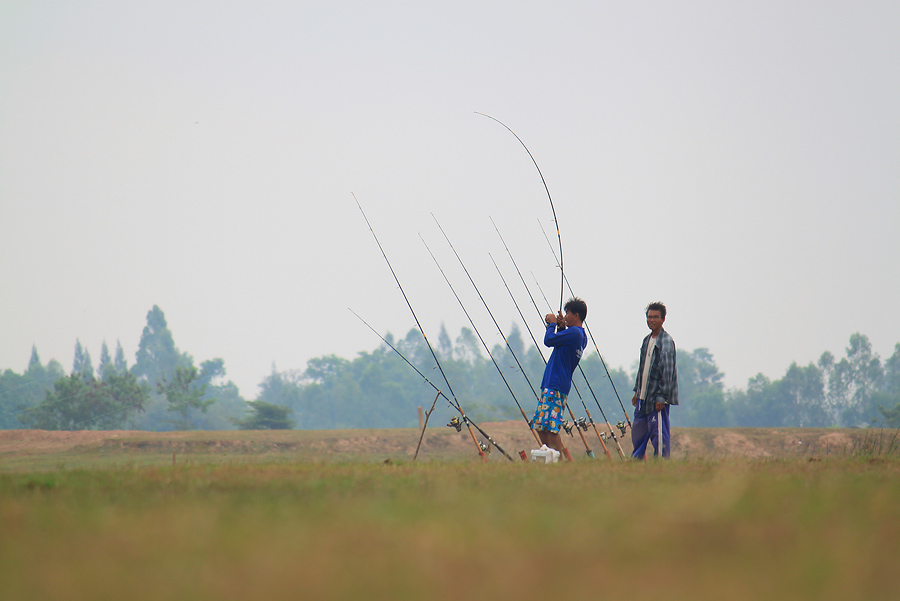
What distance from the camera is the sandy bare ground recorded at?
2373 cm

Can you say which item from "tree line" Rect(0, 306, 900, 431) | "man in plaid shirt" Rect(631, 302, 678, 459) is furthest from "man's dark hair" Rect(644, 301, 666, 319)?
"tree line" Rect(0, 306, 900, 431)

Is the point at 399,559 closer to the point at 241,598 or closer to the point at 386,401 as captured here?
the point at 241,598

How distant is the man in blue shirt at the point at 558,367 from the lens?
26.8 ft

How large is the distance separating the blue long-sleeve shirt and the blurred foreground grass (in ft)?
12.8

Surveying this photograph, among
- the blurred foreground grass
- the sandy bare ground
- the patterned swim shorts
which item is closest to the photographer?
the blurred foreground grass

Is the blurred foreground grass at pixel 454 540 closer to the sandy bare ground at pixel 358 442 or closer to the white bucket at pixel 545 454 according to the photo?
the white bucket at pixel 545 454

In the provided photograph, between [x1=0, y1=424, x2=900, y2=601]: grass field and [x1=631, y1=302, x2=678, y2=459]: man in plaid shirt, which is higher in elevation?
[x1=631, y1=302, x2=678, y2=459]: man in plaid shirt

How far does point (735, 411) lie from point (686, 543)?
345 ft

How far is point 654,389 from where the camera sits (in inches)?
316

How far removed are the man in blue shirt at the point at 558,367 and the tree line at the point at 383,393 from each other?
5772cm

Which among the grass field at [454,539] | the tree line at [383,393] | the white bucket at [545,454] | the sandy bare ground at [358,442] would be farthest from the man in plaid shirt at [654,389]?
the tree line at [383,393]

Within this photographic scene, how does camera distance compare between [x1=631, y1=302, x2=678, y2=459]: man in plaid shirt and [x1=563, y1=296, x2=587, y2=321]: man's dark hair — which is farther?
[x1=563, y1=296, x2=587, y2=321]: man's dark hair

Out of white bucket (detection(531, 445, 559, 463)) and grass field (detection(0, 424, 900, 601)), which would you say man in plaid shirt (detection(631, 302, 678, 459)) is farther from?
grass field (detection(0, 424, 900, 601))

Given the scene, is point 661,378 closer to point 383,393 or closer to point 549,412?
point 549,412
